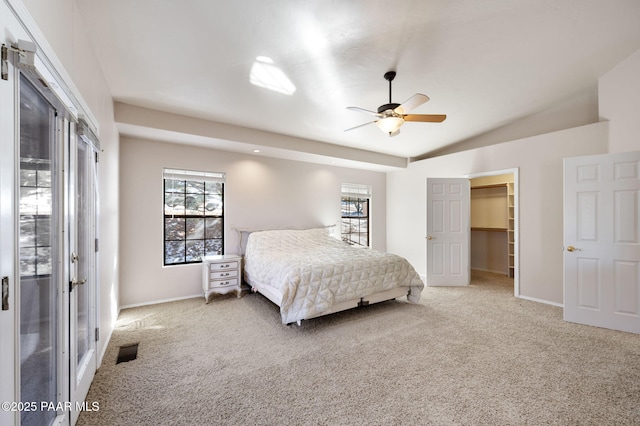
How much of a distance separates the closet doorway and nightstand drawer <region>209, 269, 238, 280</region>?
5.09m

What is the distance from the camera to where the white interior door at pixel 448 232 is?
16.5 ft

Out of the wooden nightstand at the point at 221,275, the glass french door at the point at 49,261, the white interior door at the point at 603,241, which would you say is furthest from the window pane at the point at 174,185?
the white interior door at the point at 603,241

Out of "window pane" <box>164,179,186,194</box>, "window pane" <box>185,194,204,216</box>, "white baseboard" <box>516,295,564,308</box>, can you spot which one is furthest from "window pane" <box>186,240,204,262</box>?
"white baseboard" <box>516,295,564,308</box>

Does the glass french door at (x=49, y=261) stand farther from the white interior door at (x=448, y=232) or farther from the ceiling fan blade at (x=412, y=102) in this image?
the white interior door at (x=448, y=232)

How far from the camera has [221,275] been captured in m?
4.07

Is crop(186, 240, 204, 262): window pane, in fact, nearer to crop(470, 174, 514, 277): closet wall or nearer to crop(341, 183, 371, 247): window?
crop(341, 183, 371, 247): window

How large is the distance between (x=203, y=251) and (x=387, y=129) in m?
3.49

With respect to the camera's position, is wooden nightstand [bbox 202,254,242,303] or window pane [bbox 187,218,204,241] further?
window pane [bbox 187,218,204,241]

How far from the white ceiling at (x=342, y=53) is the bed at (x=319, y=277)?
1.83 meters

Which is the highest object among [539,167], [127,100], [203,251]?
[127,100]

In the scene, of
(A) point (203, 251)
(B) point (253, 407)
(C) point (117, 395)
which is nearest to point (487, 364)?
(B) point (253, 407)

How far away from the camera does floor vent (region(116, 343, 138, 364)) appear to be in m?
Result: 2.45

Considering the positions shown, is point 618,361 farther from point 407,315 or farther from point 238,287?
point 238,287

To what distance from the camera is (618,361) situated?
2.41 m
